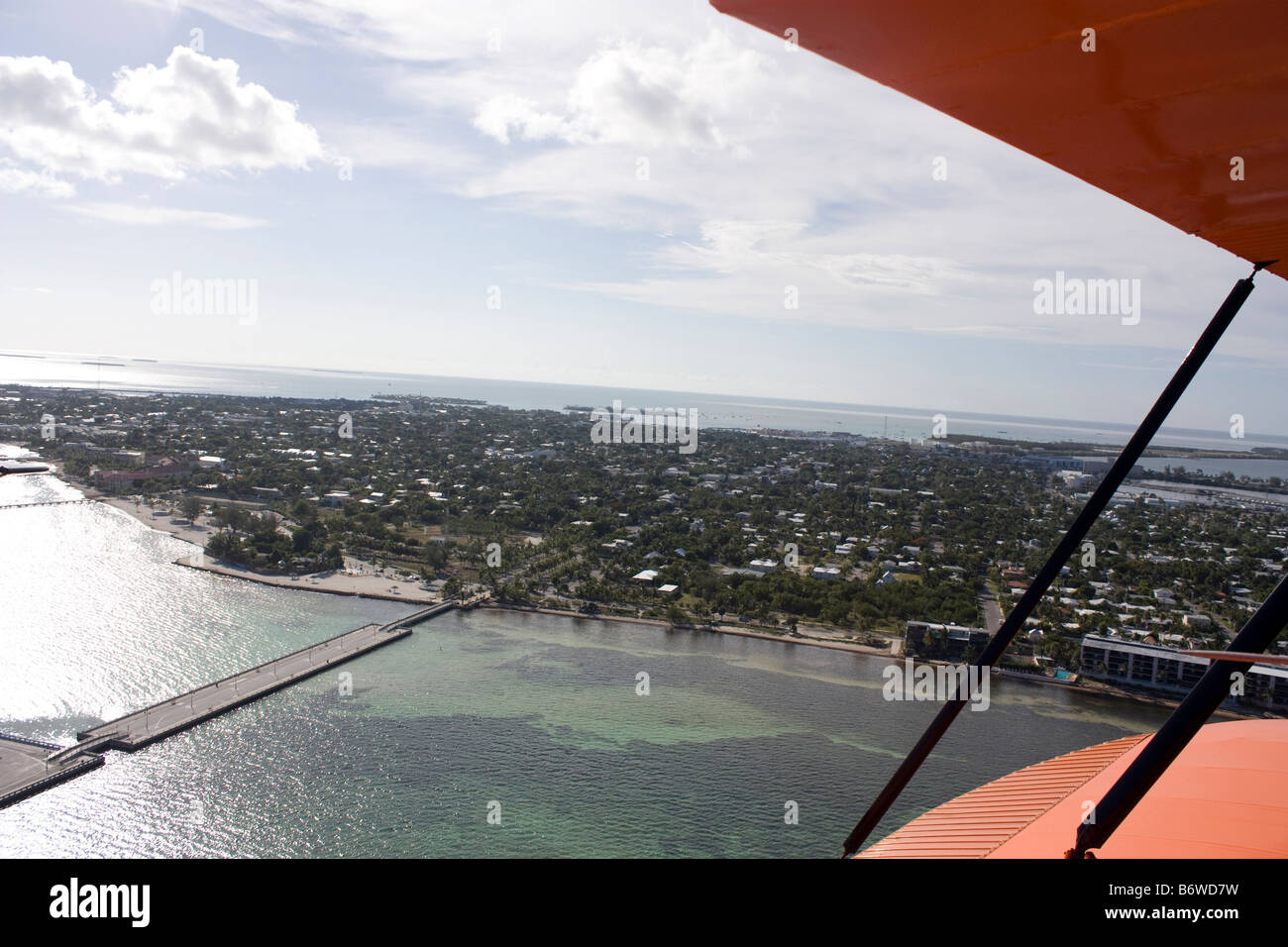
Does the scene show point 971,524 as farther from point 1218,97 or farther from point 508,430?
point 508,430

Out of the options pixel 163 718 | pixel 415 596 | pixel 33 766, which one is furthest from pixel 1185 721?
pixel 415 596

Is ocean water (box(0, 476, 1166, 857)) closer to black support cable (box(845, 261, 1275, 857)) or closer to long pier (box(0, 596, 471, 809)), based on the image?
long pier (box(0, 596, 471, 809))

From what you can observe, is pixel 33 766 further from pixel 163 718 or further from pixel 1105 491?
pixel 1105 491

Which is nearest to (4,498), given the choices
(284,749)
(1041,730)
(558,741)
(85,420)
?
(85,420)

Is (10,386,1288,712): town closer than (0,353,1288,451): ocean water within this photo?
Yes

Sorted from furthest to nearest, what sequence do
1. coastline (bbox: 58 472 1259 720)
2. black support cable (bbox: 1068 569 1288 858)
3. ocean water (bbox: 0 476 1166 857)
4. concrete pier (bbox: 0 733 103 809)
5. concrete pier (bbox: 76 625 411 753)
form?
coastline (bbox: 58 472 1259 720)
concrete pier (bbox: 76 625 411 753)
concrete pier (bbox: 0 733 103 809)
ocean water (bbox: 0 476 1166 857)
black support cable (bbox: 1068 569 1288 858)

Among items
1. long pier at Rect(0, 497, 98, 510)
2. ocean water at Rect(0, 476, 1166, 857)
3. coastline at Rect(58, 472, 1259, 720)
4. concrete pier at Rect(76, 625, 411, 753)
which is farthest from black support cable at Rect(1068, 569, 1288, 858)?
long pier at Rect(0, 497, 98, 510)

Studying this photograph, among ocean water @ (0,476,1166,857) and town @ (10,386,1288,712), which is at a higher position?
town @ (10,386,1288,712)
